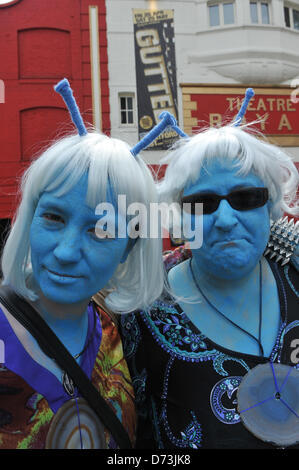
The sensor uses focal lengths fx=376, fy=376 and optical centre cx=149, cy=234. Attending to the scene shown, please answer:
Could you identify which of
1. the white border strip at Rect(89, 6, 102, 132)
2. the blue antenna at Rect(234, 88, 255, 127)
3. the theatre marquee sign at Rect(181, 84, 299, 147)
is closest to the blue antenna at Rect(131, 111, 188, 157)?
the blue antenna at Rect(234, 88, 255, 127)

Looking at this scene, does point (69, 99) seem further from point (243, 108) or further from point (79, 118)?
point (243, 108)

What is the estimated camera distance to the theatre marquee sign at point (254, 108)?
7344 millimetres

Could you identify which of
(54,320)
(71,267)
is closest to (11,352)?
(54,320)

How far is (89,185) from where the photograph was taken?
105 cm

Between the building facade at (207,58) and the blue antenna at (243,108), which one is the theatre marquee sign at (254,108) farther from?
the blue antenna at (243,108)

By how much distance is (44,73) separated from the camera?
23.8 feet

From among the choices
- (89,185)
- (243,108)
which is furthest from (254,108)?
(89,185)

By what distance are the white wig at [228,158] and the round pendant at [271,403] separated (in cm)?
64

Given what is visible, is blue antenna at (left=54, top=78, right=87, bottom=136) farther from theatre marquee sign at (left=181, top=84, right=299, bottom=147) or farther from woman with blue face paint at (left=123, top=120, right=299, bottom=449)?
theatre marquee sign at (left=181, top=84, right=299, bottom=147)

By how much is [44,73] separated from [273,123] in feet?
15.4

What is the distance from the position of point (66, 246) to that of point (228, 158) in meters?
0.68

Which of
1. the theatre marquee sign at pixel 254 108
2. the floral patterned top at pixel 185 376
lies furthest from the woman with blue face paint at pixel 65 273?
the theatre marquee sign at pixel 254 108

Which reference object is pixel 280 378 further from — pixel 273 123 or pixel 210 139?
pixel 273 123

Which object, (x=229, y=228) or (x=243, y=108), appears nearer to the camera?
(x=229, y=228)
